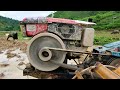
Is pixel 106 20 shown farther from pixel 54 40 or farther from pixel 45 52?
pixel 45 52

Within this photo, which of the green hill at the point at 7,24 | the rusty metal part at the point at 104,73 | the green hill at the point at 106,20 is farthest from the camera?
the green hill at the point at 7,24

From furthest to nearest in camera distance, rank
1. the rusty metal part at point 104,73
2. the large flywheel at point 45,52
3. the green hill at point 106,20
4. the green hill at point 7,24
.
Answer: the green hill at point 7,24 < the green hill at point 106,20 < the large flywheel at point 45,52 < the rusty metal part at point 104,73

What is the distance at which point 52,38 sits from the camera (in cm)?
497

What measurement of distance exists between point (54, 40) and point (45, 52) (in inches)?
11.3

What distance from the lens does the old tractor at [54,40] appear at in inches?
194

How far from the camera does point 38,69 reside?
5.09 meters

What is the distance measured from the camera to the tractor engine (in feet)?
16.2

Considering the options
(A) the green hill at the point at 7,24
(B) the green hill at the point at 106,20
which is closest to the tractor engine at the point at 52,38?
(B) the green hill at the point at 106,20

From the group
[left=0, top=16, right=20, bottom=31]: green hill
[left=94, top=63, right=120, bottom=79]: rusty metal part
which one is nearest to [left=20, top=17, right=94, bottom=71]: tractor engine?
[left=94, top=63, right=120, bottom=79]: rusty metal part

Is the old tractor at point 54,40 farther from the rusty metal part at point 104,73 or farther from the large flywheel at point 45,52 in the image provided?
the rusty metal part at point 104,73
